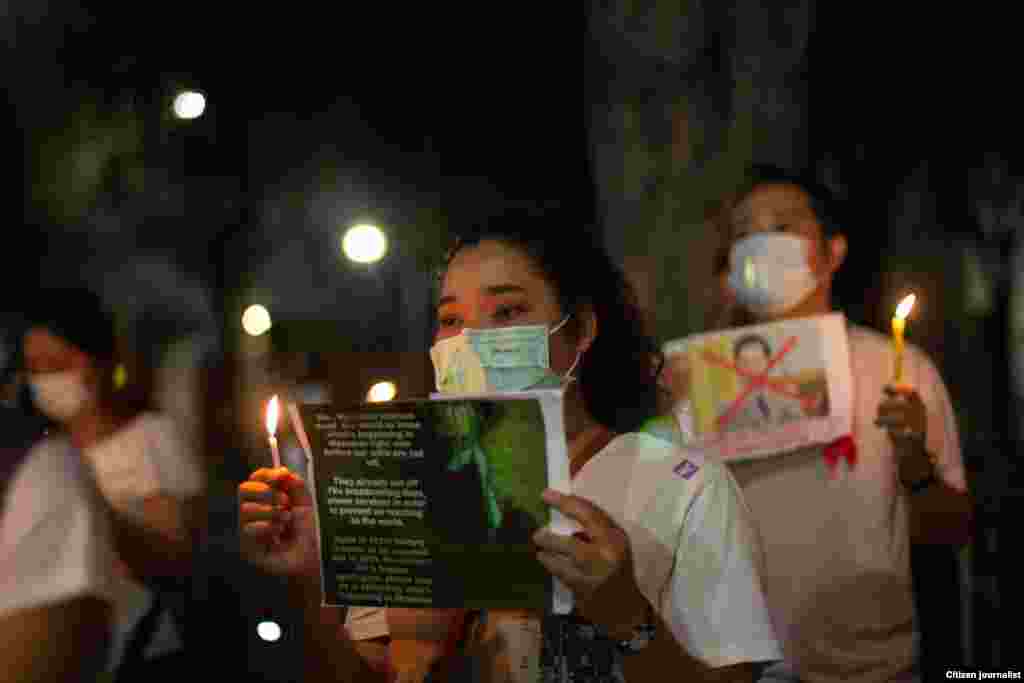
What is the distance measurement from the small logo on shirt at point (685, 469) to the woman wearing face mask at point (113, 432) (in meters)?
2.42

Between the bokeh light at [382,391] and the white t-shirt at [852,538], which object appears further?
the bokeh light at [382,391]

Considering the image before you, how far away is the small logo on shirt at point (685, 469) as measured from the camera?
2.57m

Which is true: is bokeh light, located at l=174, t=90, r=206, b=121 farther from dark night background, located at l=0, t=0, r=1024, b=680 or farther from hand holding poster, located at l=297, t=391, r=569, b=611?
hand holding poster, located at l=297, t=391, r=569, b=611

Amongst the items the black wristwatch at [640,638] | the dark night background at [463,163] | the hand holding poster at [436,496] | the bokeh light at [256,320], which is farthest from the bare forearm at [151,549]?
the bokeh light at [256,320]

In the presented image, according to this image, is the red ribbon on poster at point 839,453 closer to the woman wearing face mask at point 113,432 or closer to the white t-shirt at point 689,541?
the white t-shirt at point 689,541

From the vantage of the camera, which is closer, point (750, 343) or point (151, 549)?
point (750, 343)

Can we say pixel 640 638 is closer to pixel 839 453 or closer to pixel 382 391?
pixel 839 453

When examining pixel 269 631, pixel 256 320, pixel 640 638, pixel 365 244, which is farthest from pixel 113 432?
pixel 256 320

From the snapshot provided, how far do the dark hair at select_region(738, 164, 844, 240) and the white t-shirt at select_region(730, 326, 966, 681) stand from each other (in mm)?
472

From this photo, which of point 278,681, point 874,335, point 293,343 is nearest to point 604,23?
point 874,335

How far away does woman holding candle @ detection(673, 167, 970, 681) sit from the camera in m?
3.76

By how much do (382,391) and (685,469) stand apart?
388 centimetres

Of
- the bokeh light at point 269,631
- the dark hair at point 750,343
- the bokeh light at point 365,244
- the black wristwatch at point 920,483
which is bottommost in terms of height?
the bokeh light at point 269,631

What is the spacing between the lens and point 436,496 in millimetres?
2459
